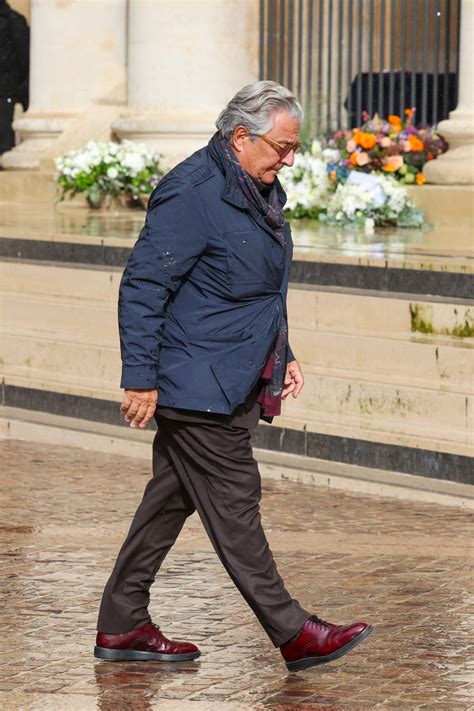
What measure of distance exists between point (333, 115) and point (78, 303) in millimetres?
6625

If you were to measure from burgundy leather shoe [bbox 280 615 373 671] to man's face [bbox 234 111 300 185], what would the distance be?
1.28 m

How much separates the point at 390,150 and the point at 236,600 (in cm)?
755

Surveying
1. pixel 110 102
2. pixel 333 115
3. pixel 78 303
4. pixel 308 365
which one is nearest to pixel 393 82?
pixel 333 115

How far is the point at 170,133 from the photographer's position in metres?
14.4

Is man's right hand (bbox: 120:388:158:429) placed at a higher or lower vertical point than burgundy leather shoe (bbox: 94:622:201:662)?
higher

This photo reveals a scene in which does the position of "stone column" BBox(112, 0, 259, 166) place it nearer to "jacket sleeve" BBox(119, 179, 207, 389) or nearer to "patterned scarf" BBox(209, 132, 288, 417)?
"patterned scarf" BBox(209, 132, 288, 417)

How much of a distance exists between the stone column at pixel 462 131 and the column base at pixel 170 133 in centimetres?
223

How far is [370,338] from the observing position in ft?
27.9

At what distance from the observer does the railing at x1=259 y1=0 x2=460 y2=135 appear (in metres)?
14.9

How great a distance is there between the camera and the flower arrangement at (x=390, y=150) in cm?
1288

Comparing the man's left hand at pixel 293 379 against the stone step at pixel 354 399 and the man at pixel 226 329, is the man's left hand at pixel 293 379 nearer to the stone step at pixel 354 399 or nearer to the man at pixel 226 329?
the man at pixel 226 329

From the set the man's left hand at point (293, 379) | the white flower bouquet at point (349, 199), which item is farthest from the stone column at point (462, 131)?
the man's left hand at point (293, 379)

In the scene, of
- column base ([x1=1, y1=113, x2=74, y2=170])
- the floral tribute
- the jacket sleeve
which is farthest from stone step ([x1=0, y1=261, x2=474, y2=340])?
column base ([x1=1, y1=113, x2=74, y2=170])

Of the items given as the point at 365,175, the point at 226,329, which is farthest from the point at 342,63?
the point at 226,329
